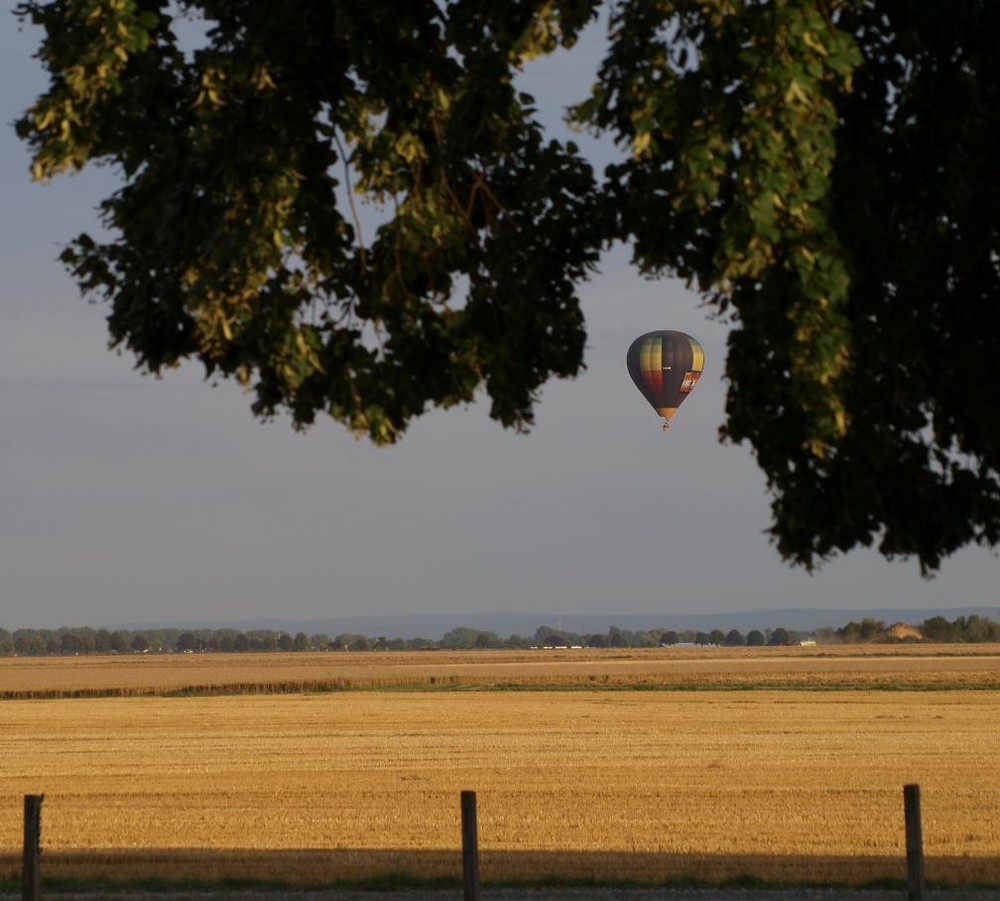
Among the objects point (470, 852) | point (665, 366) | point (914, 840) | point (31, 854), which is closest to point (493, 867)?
point (470, 852)

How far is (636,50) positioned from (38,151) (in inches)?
158

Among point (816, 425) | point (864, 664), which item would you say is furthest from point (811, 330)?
point (864, 664)

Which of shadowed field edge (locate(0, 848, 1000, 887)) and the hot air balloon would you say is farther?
the hot air balloon

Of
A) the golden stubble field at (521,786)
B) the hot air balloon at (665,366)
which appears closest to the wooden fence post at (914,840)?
the golden stubble field at (521,786)

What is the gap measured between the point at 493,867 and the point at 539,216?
10967 mm

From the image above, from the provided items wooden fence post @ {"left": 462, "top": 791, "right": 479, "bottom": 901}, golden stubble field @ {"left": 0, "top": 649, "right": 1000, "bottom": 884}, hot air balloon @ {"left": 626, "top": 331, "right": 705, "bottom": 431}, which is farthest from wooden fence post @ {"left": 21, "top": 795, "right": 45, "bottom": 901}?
hot air balloon @ {"left": 626, "top": 331, "right": 705, "bottom": 431}

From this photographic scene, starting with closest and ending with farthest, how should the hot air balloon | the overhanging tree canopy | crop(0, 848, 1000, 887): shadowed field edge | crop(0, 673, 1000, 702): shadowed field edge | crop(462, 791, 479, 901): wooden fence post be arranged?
1. the overhanging tree canopy
2. crop(462, 791, 479, 901): wooden fence post
3. crop(0, 848, 1000, 887): shadowed field edge
4. the hot air balloon
5. crop(0, 673, 1000, 702): shadowed field edge

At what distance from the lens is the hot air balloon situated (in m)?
65.6

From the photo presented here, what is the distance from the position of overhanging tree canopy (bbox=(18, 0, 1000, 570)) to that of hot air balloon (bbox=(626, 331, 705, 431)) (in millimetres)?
52910

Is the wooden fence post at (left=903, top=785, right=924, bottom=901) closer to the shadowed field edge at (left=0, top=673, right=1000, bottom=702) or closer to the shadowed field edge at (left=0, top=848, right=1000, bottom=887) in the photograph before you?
the shadowed field edge at (left=0, top=848, right=1000, bottom=887)

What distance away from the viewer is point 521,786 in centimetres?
3269

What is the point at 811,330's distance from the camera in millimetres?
10633

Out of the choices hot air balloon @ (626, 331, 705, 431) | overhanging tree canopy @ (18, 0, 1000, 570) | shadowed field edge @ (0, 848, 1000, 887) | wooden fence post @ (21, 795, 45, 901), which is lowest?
shadowed field edge @ (0, 848, 1000, 887)

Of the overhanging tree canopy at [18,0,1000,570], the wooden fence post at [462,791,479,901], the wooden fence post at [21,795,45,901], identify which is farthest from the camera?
the wooden fence post at [21,795,45,901]
